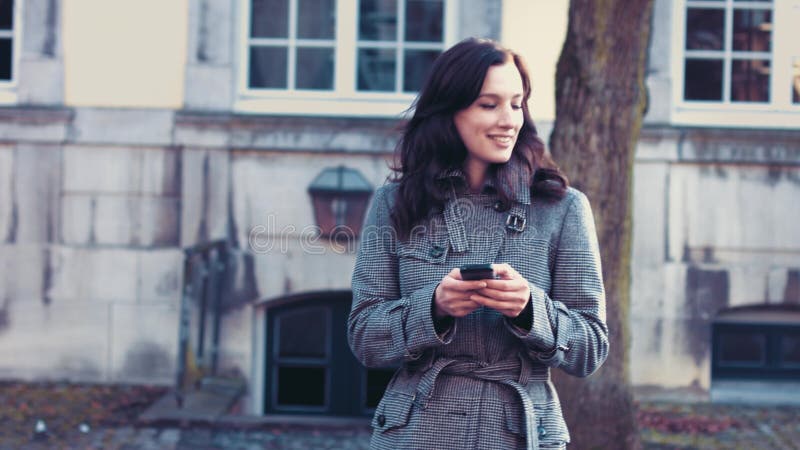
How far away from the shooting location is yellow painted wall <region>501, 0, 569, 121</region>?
8648 millimetres

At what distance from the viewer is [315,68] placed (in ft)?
29.5

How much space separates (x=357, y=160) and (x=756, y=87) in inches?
136

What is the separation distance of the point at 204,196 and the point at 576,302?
6.22 m

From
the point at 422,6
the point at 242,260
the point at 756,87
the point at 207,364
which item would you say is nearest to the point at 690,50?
the point at 756,87

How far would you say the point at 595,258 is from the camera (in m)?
2.81

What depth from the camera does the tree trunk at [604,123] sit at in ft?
18.1

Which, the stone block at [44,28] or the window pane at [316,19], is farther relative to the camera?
the window pane at [316,19]

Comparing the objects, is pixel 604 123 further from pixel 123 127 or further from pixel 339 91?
pixel 123 127

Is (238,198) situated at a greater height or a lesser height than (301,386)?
greater

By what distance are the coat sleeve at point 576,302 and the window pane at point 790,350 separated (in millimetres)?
6662

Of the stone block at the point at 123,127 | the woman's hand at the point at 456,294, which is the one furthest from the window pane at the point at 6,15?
the woman's hand at the point at 456,294

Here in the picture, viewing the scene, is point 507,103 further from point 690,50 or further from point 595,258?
point 690,50

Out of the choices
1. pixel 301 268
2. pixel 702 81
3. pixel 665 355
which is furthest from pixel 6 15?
pixel 665 355

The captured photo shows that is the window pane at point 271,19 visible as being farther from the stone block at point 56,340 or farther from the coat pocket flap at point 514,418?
the coat pocket flap at point 514,418
